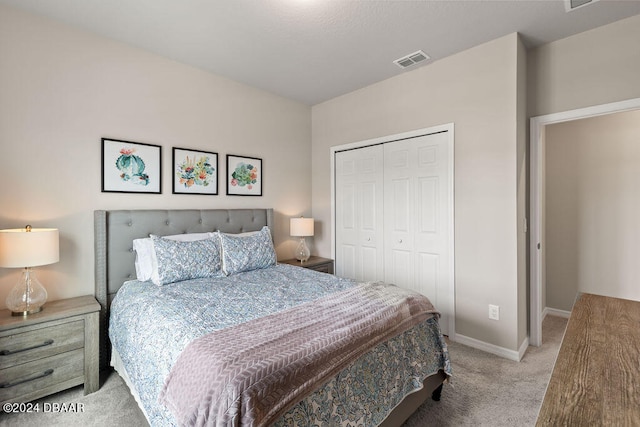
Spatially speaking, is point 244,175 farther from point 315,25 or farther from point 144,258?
point 315,25

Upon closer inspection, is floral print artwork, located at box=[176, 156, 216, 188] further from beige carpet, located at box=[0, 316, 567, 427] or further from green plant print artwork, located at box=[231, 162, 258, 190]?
beige carpet, located at box=[0, 316, 567, 427]

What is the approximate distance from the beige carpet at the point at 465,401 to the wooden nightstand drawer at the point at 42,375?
0.42 feet

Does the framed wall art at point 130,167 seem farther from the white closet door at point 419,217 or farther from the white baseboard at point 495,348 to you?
the white baseboard at point 495,348

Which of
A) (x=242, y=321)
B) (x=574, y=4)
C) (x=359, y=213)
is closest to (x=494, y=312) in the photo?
(x=359, y=213)

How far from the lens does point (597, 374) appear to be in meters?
0.80

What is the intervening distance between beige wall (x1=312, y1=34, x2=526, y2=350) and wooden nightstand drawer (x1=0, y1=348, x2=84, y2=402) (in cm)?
310

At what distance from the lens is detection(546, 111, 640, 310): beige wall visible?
10.3 ft

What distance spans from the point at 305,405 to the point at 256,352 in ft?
0.91

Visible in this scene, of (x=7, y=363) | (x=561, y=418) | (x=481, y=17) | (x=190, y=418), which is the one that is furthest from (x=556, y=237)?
(x=7, y=363)

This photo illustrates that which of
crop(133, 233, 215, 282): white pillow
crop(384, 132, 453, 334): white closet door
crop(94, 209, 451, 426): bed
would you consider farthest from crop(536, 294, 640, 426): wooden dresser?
crop(133, 233, 215, 282): white pillow

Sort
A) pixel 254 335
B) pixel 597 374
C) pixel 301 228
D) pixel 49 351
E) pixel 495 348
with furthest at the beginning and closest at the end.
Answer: pixel 301 228 → pixel 495 348 → pixel 49 351 → pixel 254 335 → pixel 597 374

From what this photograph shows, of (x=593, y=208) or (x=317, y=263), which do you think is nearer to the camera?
(x=593, y=208)

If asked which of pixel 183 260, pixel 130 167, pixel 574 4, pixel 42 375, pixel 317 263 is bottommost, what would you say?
pixel 42 375

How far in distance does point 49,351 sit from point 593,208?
5.06 metres
